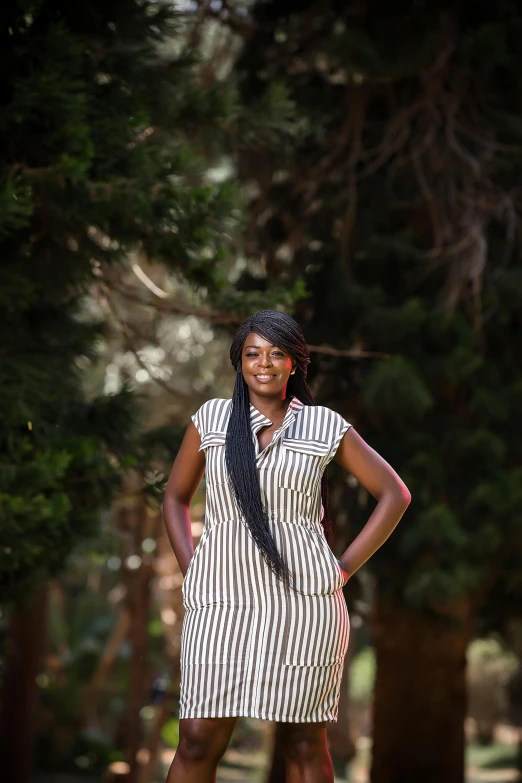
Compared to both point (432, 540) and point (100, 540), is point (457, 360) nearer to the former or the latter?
point (432, 540)

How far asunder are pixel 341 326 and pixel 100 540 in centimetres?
360

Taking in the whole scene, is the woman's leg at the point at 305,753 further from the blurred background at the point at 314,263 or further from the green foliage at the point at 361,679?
the green foliage at the point at 361,679

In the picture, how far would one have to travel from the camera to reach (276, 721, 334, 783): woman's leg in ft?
10.9

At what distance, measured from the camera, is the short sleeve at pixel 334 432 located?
3.50 metres

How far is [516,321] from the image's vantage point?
914 cm

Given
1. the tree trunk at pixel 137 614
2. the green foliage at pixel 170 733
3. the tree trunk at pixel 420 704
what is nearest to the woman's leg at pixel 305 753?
the tree trunk at pixel 420 704

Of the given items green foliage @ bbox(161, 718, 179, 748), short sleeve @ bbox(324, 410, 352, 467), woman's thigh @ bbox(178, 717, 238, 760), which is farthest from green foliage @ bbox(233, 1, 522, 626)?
green foliage @ bbox(161, 718, 179, 748)

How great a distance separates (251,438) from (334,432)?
0.29m

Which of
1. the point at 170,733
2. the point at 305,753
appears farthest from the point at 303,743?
the point at 170,733

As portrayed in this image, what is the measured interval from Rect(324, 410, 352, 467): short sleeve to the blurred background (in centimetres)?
174

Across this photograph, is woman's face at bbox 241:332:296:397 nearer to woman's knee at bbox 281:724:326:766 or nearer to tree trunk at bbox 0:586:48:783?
woman's knee at bbox 281:724:326:766

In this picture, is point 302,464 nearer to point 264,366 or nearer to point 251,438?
point 251,438

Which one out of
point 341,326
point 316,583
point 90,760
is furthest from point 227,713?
point 90,760

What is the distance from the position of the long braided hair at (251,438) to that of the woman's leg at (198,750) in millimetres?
473
